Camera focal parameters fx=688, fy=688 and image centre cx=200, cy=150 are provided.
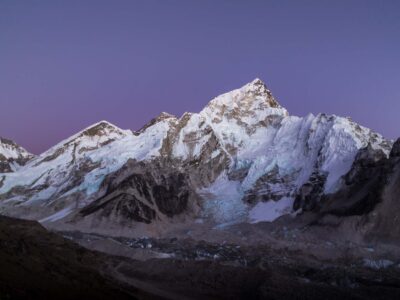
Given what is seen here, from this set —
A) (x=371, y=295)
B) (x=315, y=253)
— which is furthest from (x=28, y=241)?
(x=315, y=253)

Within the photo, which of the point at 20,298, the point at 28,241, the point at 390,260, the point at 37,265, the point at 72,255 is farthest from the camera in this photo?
the point at 390,260

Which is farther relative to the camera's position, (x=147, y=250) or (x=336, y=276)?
(x=147, y=250)

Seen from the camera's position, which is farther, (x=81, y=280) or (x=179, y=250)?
(x=179, y=250)

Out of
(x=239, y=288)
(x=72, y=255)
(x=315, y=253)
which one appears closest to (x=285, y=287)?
(x=239, y=288)

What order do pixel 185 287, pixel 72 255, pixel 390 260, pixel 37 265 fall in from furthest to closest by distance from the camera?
pixel 390 260 < pixel 185 287 < pixel 72 255 < pixel 37 265

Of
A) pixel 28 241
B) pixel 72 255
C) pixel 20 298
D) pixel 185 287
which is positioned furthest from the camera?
pixel 185 287

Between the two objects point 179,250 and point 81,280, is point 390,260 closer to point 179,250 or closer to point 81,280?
point 179,250

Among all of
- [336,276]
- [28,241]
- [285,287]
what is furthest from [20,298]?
[336,276]

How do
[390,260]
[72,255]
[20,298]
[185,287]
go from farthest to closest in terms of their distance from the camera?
[390,260] < [185,287] < [72,255] < [20,298]

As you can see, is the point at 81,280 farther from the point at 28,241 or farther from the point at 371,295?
the point at 371,295
